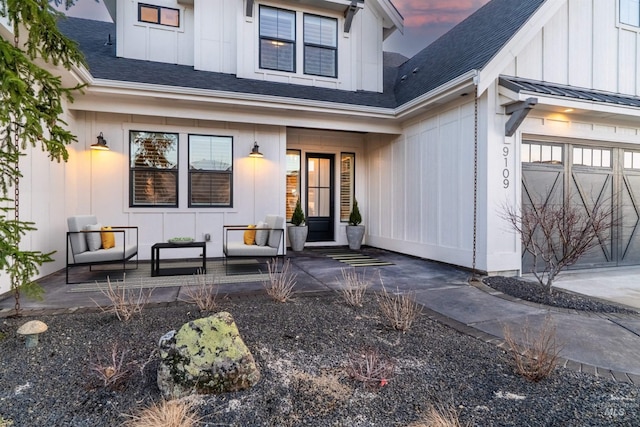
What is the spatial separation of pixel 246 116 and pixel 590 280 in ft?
23.1

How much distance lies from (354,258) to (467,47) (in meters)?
4.99

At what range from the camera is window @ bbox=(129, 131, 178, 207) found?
6848 mm

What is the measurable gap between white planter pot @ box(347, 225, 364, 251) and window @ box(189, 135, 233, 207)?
129 inches

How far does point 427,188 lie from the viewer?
23.2ft

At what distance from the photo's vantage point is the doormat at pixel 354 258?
6744mm

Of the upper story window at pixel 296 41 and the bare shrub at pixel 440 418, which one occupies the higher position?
the upper story window at pixel 296 41

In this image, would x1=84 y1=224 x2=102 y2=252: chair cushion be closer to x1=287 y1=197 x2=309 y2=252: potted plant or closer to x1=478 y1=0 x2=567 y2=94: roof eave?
x1=287 y1=197 x2=309 y2=252: potted plant

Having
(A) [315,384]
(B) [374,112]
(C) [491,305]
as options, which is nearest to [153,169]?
(B) [374,112]

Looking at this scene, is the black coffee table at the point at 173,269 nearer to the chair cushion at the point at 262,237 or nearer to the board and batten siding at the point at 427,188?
the chair cushion at the point at 262,237

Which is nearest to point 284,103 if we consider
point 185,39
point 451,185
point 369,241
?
point 185,39

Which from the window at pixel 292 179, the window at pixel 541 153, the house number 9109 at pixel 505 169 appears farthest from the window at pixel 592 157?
the window at pixel 292 179

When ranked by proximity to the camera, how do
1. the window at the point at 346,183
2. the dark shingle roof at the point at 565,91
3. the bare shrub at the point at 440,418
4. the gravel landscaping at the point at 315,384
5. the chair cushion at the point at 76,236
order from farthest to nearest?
the window at the point at 346,183 < the dark shingle roof at the point at 565,91 < the chair cushion at the point at 76,236 < the gravel landscaping at the point at 315,384 < the bare shrub at the point at 440,418

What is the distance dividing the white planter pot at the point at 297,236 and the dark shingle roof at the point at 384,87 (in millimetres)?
3119

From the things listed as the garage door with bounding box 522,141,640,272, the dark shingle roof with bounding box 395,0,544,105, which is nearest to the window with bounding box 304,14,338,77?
the dark shingle roof with bounding box 395,0,544,105
